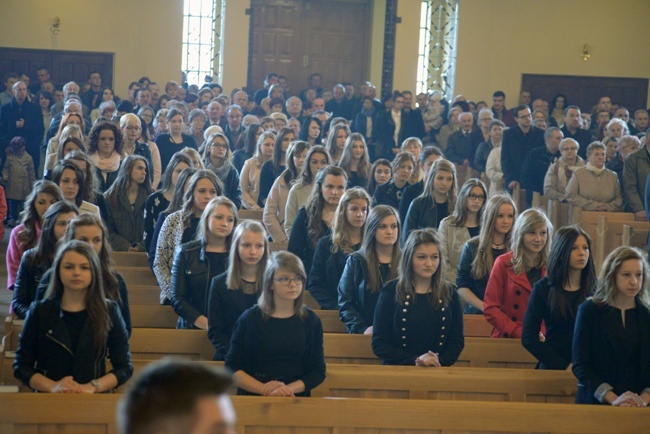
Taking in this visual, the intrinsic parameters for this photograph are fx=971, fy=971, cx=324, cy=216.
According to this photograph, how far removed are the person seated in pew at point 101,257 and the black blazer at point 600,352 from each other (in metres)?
2.23

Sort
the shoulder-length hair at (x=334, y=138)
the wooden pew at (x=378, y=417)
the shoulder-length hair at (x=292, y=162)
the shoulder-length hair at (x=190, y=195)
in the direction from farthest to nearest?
the shoulder-length hair at (x=334, y=138)
the shoulder-length hair at (x=292, y=162)
the shoulder-length hair at (x=190, y=195)
the wooden pew at (x=378, y=417)

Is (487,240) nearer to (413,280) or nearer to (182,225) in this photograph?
(413,280)

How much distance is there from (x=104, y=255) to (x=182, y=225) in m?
1.46

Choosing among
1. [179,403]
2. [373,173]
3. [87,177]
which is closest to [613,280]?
[179,403]

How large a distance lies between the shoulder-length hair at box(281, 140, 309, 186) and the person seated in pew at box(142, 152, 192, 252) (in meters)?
1.13

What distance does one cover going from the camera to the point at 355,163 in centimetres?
955

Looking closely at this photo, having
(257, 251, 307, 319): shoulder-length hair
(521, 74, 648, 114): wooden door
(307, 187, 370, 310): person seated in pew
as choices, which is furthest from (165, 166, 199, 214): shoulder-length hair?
(521, 74, 648, 114): wooden door

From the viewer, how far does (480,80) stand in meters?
19.9

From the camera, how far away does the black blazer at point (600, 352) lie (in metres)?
4.68

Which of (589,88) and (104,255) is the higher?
(589,88)

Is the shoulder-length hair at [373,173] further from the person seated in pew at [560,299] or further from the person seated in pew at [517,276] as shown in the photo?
the person seated in pew at [560,299]

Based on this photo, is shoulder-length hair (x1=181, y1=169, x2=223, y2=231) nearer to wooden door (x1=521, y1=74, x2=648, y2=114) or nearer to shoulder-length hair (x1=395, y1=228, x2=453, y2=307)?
shoulder-length hair (x1=395, y1=228, x2=453, y2=307)

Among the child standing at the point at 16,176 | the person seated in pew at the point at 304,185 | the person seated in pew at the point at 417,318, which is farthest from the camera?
the child standing at the point at 16,176

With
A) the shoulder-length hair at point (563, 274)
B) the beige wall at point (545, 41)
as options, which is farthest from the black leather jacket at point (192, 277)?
the beige wall at point (545, 41)
